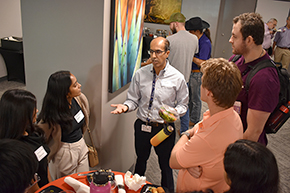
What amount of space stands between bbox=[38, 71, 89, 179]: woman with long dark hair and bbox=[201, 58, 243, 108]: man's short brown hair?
1199 millimetres

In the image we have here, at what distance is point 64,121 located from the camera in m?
2.10

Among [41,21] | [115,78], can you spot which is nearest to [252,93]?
[115,78]

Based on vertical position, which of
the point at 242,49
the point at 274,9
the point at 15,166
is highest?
the point at 274,9

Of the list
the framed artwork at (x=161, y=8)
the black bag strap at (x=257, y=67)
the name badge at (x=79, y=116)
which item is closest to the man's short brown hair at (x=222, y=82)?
the black bag strap at (x=257, y=67)

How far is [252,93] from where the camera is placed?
1914 millimetres

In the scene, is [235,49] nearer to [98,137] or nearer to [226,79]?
[226,79]

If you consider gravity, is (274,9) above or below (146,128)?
above

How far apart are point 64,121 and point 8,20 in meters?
5.17

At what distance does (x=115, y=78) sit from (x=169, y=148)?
0.91 m

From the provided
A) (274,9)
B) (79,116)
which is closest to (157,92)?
(79,116)

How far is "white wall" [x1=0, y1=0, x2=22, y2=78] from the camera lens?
5.86 m

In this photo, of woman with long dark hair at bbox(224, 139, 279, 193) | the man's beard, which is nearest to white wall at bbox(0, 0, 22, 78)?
the man's beard

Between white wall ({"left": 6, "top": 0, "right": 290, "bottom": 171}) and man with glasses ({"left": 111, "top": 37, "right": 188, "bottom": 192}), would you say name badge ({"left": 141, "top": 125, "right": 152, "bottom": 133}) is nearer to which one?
man with glasses ({"left": 111, "top": 37, "right": 188, "bottom": 192})

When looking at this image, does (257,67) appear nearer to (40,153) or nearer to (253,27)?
(253,27)
